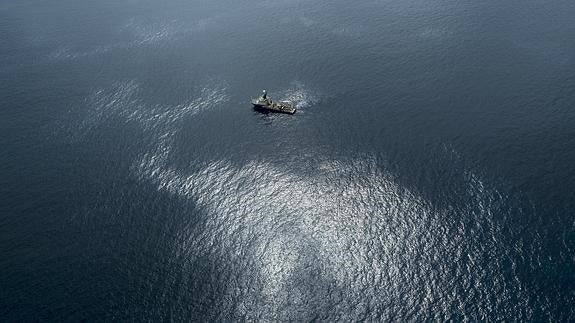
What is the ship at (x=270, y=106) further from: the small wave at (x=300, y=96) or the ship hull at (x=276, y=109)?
the small wave at (x=300, y=96)

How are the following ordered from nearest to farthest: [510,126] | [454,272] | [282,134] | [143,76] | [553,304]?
[553,304], [454,272], [510,126], [282,134], [143,76]

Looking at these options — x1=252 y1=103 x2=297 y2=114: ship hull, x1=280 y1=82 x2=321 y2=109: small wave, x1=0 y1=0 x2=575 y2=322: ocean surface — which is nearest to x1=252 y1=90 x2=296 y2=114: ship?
x1=252 y1=103 x2=297 y2=114: ship hull

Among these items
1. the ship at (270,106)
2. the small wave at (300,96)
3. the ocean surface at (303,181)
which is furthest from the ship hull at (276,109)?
the small wave at (300,96)

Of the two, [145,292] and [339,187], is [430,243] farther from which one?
[145,292]

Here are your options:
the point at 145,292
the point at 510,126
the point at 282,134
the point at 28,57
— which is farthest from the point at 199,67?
the point at 510,126

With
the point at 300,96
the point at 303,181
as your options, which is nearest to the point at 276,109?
the point at 300,96
